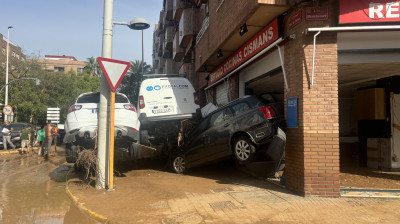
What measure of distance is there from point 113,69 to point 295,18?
160 inches

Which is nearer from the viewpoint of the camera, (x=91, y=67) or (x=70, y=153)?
(x=70, y=153)

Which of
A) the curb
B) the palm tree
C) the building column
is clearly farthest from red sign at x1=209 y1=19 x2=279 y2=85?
the palm tree

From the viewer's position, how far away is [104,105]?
7.00 meters

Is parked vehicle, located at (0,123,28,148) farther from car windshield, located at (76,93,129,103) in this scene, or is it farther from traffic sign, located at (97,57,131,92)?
traffic sign, located at (97,57,131,92)

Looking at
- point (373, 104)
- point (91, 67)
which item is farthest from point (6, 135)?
point (91, 67)

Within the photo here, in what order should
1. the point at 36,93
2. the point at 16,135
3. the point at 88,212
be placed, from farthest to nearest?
the point at 36,93
the point at 16,135
the point at 88,212

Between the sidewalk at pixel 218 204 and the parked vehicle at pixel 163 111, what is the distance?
1.81 metres

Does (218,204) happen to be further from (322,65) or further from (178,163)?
(178,163)

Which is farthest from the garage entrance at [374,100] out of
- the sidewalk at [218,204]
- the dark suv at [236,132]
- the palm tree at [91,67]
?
the palm tree at [91,67]

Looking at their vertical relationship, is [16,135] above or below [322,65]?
below

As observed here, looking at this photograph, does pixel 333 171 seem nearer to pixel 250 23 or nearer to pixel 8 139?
pixel 250 23

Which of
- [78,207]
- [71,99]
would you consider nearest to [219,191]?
[78,207]

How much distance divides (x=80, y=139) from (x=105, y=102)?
1.32m

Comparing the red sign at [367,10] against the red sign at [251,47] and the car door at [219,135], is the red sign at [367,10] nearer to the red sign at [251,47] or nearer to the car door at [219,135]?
the red sign at [251,47]
